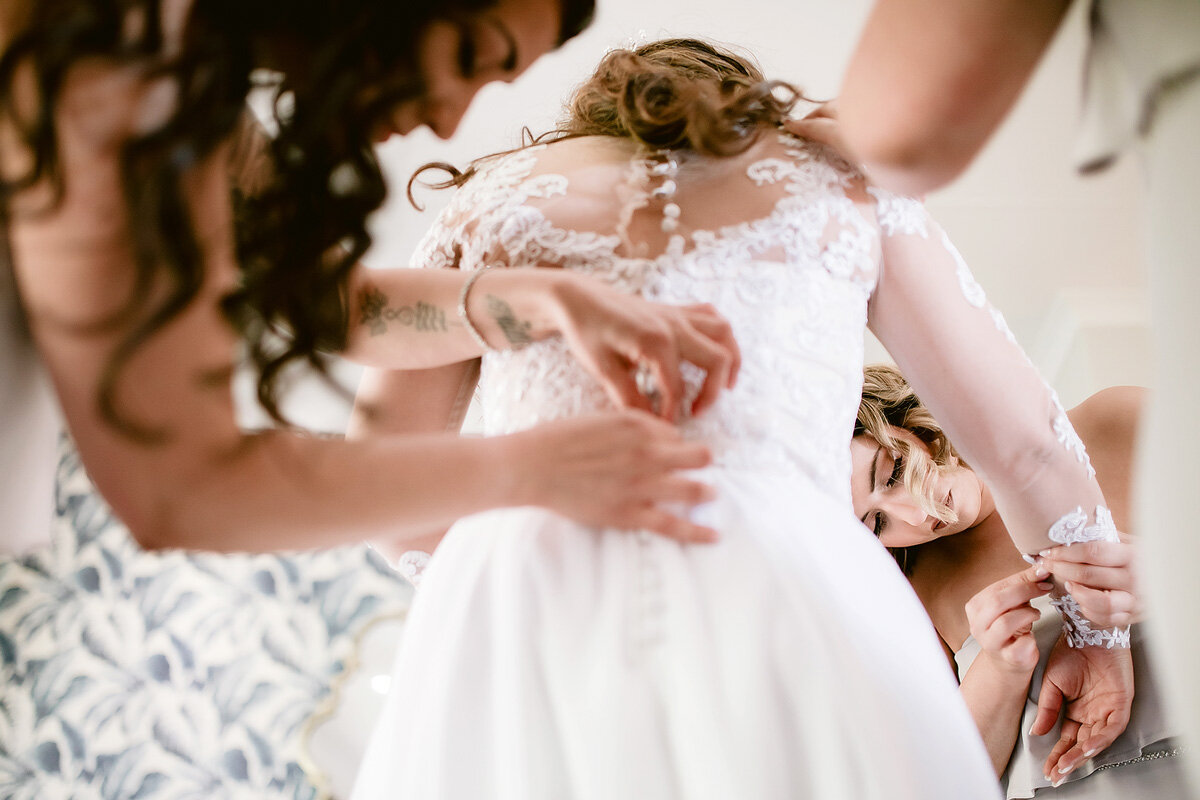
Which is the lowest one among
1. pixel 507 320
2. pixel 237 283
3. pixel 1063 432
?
pixel 1063 432

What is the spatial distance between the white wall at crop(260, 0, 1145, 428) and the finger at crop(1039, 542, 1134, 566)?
3.73 feet

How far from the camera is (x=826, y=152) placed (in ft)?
2.95

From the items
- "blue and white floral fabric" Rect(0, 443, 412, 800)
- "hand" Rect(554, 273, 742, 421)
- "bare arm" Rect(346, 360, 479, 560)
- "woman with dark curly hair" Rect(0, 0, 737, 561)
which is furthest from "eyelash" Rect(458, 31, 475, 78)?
"blue and white floral fabric" Rect(0, 443, 412, 800)

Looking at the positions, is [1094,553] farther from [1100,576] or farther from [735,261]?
[735,261]

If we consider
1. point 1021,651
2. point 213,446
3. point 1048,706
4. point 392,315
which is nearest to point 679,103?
point 392,315

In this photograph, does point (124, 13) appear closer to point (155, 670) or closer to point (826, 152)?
point (826, 152)

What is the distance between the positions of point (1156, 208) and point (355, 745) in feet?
8.79

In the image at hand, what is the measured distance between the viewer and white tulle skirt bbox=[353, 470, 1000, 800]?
0.60 meters

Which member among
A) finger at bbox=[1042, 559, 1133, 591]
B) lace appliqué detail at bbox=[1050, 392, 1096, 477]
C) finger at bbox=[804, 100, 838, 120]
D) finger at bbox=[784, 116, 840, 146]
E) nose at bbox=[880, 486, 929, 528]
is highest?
finger at bbox=[804, 100, 838, 120]

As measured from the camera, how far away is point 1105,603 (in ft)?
3.71

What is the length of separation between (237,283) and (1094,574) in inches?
43.9

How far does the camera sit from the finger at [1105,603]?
1.13 m

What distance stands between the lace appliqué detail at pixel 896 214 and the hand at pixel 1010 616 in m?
0.57

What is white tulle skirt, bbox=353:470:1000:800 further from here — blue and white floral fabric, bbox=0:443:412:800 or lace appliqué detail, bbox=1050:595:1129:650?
blue and white floral fabric, bbox=0:443:412:800
